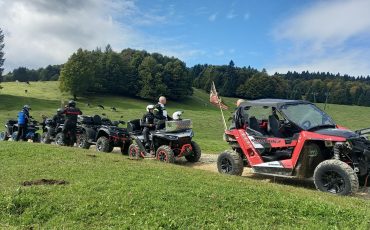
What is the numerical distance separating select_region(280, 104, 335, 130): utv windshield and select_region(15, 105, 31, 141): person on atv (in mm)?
14825

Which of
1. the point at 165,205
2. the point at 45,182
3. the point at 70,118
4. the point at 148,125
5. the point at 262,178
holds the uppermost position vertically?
the point at 148,125

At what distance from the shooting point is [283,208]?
801 cm

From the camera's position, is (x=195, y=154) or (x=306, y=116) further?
(x=195, y=154)

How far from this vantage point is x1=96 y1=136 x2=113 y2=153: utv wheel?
18.1 meters

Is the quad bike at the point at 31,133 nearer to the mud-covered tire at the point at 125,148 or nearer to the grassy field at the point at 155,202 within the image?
the mud-covered tire at the point at 125,148

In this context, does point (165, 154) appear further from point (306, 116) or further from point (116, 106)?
point (116, 106)

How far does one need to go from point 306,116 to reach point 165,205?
17.4ft

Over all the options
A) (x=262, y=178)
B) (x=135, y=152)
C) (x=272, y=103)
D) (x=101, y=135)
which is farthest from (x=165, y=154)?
(x=101, y=135)

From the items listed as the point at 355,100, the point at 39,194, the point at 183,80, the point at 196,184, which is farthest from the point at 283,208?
the point at 355,100

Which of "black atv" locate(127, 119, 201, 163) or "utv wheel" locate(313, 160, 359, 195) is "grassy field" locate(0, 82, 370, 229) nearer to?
"utv wheel" locate(313, 160, 359, 195)

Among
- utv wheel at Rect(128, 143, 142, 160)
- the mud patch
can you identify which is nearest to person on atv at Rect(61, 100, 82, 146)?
utv wheel at Rect(128, 143, 142, 160)

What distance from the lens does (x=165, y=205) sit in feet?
26.0

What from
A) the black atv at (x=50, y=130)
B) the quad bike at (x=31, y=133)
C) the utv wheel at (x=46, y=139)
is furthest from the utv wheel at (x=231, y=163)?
the quad bike at (x=31, y=133)

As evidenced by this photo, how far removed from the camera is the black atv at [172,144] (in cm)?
1523
